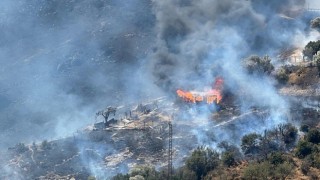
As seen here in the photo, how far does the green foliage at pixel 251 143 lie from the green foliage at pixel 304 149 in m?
6.45

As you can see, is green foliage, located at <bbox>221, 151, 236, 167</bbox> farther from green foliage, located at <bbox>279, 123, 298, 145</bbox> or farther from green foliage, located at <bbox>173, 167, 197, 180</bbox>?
green foliage, located at <bbox>279, 123, 298, 145</bbox>

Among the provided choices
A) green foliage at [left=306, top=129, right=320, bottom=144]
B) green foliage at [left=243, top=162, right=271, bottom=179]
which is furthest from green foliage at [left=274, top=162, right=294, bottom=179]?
green foliage at [left=306, top=129, right=320, bottom=144]

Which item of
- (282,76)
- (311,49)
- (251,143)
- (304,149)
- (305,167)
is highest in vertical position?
(311,49)

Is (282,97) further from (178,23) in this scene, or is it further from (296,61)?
(178,23)

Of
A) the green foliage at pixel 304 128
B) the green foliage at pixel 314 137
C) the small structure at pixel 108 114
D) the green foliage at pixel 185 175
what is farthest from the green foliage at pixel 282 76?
the small structure at pixel 108 114

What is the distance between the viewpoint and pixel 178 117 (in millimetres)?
87375

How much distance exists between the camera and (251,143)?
71.2m

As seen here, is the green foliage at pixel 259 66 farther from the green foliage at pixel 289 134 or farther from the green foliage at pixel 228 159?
the green foliage at pixel 228 159

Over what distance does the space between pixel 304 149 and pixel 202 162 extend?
13376 millimetres

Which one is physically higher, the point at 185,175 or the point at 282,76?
the point at 282,76

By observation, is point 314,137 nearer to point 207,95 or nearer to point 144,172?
point 144,172

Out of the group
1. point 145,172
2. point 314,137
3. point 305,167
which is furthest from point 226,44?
point 305,167

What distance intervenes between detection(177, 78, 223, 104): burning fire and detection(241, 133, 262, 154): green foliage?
56.6 feet

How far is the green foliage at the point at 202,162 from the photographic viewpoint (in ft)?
224
